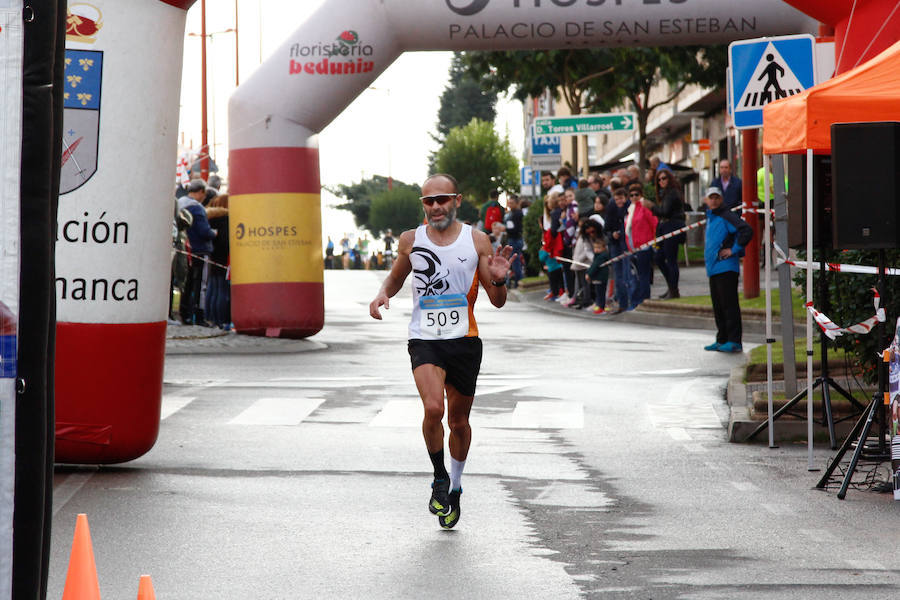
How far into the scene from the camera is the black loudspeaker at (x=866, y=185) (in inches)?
356

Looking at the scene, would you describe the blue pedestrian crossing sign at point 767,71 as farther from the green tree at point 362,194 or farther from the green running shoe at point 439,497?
the green tree at point 362,194

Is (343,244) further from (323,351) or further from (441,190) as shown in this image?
(441,190)

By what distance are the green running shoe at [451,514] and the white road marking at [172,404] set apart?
16.0 ft

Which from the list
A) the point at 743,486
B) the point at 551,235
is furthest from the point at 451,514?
the point at 551,235

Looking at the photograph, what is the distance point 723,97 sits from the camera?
51312mm

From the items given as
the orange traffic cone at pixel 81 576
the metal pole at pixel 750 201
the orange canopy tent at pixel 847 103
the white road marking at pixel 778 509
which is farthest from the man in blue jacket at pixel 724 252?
the orange traffic cone at pixel 81 576

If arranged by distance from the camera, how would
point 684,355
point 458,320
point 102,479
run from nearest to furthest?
point 458,320 < point 102,479 < point 684,355

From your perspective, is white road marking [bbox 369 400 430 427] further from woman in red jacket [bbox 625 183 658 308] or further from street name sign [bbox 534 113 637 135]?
street name sign [bbox 534 113 637 135]

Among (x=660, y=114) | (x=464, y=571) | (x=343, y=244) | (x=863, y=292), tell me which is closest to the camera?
(x=464, y=571)

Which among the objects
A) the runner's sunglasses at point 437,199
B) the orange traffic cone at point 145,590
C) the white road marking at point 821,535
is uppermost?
the runner's sunglasses at point 437,199

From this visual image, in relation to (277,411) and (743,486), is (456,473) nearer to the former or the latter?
(743,486)

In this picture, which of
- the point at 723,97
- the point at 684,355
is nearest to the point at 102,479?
the point at 684,355

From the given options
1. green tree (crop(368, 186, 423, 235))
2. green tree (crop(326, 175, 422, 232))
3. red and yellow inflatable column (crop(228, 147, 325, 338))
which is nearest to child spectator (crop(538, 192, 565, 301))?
red and yellow inflatable column (crop(228, 147, 325, 338))

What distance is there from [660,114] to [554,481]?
191 ft
